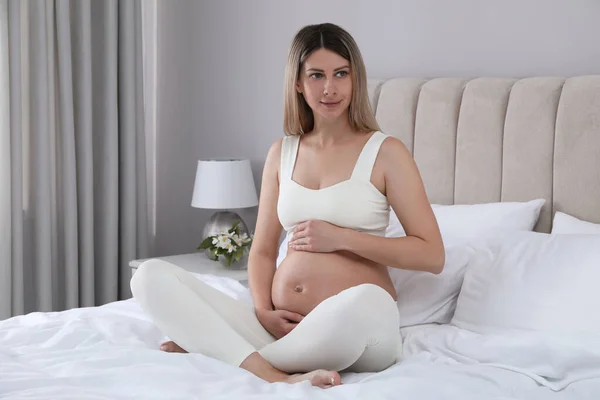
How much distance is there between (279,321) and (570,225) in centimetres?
91

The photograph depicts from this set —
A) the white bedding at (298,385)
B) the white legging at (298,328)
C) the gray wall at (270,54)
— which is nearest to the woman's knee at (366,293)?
the white legging at (298,328)

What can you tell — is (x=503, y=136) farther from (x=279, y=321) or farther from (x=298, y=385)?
(x=298, y=385)

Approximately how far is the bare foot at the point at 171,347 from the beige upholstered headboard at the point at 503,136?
3.83 feet

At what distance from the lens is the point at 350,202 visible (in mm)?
2074

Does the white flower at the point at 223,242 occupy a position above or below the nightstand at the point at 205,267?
above

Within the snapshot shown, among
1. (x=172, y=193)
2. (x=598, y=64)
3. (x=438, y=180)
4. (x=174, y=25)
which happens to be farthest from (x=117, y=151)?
(x=598, y=64)

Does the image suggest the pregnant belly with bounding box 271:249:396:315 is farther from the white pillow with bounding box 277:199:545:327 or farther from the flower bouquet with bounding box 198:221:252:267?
the flower bouquet with bounding box 198:221:252:267

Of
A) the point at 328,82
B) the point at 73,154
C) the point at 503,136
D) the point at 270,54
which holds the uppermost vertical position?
the point at 270,54

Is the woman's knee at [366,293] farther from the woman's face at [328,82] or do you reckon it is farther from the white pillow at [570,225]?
the white pillow at [570,225]

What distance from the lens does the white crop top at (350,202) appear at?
207 centimetres

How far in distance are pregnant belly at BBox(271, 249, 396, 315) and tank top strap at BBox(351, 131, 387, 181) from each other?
21 centimetres

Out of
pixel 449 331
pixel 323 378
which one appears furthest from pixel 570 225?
pixel 323 378

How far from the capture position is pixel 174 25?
4.07 metres

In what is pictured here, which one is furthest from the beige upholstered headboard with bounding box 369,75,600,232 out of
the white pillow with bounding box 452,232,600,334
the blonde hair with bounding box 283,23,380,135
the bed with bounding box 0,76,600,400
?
the blonde hair with bounding box 283,23,380,135
